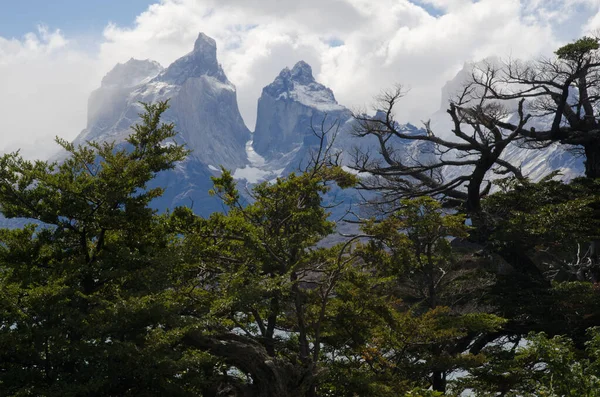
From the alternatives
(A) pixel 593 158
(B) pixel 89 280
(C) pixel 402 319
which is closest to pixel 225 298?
(B) pixel 89 280

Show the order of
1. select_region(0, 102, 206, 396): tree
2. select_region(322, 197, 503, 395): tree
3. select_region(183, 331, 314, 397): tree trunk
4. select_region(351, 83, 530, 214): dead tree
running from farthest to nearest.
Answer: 1. select_region(351, 83, 530, 214): dead tree
2. select_region(322, 197, 503, 395): tree
3. select_region(183, 331, 314, 397): tree trunk
4. select_region(0, 102, 206, 396): tree

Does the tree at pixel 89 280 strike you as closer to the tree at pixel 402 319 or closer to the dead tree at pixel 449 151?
the tree at pixel 402 319

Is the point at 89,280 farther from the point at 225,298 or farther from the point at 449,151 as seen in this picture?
the point at 449,151

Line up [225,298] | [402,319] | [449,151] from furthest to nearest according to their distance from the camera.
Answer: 1. [449,151]
2. [402,319]
3. [225,298]

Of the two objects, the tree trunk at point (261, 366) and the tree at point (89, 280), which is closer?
the tree at point (89, 280)

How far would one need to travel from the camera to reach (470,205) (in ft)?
70.3

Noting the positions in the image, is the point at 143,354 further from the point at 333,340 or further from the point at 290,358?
the point at 333,340

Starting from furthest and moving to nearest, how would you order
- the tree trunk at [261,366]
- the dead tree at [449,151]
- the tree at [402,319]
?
the dead tree at [449,151] < the tree at [402,319] < the tree trunk at [261,366]

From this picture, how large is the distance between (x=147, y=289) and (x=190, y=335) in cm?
129

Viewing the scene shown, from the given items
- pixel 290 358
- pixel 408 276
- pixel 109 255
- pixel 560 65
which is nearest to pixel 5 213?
pixel 109 255

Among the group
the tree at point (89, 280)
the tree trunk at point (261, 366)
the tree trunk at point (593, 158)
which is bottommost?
the tree trunk at point (261, 366)

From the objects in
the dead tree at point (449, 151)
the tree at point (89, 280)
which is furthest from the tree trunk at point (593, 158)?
the tree at point (89, 280)

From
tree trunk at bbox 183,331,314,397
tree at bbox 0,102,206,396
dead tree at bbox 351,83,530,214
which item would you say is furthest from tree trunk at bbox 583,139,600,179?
tree trunk at bbox 183,331,314,397

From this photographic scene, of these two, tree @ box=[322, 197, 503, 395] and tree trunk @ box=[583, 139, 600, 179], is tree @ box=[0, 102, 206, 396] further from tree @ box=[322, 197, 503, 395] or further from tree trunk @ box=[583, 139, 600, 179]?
tree trunk @ box=[583, 139, 600, 179]
